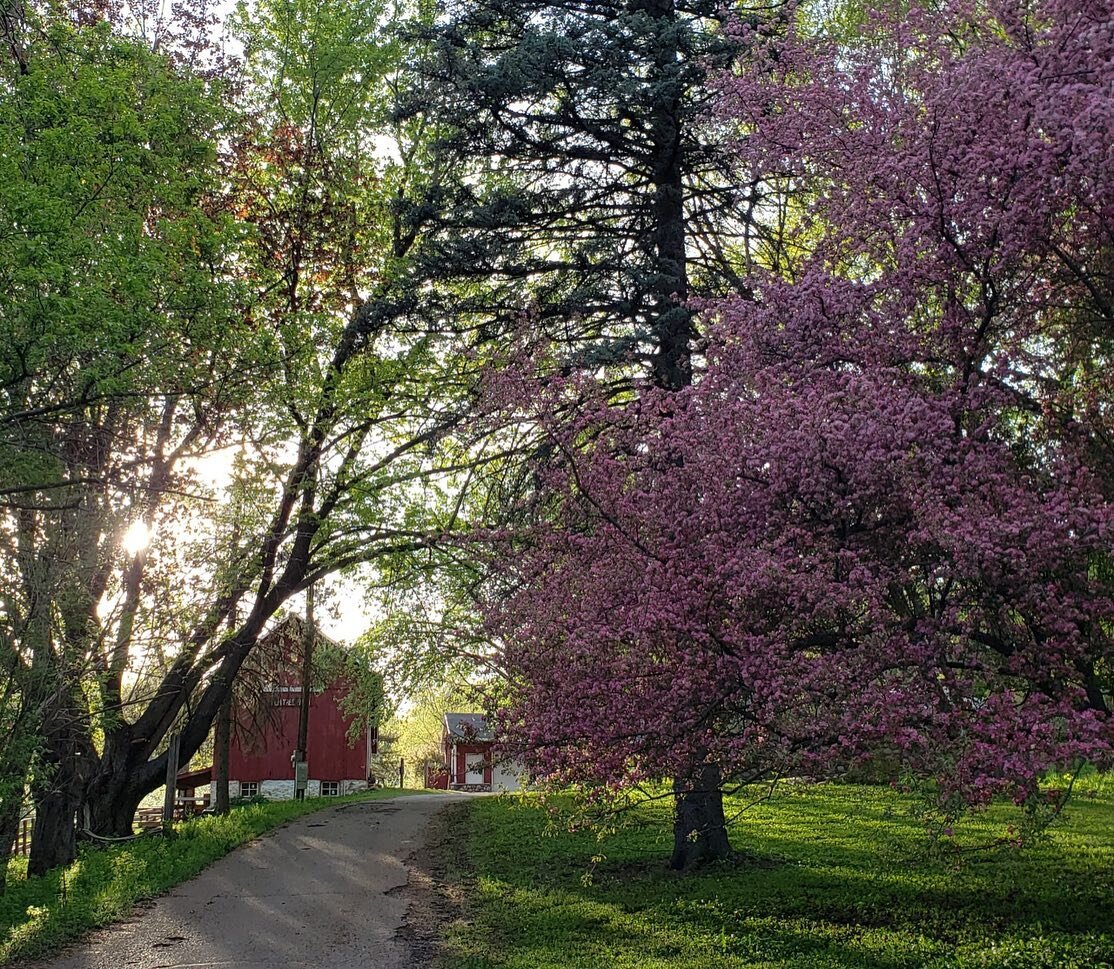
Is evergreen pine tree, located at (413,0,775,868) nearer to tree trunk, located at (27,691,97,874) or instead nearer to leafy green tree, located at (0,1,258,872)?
leafy green tree, located at (0,1,258,872)

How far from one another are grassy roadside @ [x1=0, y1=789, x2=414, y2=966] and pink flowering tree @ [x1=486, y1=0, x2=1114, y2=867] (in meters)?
6.26

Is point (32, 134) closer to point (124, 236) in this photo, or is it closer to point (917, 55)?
point (124, 236)

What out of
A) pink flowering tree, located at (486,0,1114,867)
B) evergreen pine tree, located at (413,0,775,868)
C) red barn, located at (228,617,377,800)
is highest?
evergreen pine tree, located at (413,0,775,868)

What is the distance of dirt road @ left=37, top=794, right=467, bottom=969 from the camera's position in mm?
9375

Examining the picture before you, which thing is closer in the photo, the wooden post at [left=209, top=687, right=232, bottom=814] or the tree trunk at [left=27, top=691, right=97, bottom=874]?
the tree trunk at [left=27, top=691, right=97, bottom=874]

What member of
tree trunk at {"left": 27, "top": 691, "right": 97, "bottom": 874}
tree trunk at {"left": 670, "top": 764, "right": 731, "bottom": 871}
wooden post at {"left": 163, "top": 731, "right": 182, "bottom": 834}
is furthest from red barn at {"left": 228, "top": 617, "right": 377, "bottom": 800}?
tree trunk at {"left": 670, "top": 764, "right": 731, "bottom": 871}

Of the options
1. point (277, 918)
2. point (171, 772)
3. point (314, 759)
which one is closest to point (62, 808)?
point (171, 772)

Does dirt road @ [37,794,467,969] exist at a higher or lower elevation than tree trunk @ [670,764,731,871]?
lower

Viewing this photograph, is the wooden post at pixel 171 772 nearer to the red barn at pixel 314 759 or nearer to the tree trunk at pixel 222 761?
the tree trunk at pixel 222 761

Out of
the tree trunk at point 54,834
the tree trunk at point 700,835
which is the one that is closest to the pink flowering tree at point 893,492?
the tree trunk at point 700,835

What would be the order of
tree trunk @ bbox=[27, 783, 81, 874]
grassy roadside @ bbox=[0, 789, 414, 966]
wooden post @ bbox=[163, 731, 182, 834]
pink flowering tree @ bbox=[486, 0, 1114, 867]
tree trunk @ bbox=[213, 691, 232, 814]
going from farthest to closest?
1. tree trunk @ bbox=[213, 691, 232, 814]
2. wooden post @ bbox=[163, 731, 182, 834]
3. tree trunk @ bbox=[27, 783, 81, 874]
4. grassy roadside @ bbox=[0, 789, 414, 966]
5. pink flowering tree @ bbox=[486, 0, 1114, 867]

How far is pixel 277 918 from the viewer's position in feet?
37.4

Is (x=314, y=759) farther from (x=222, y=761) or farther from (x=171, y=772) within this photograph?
(x=171, y=772)

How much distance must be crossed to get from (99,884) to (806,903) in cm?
892
